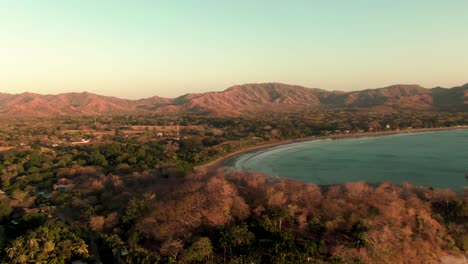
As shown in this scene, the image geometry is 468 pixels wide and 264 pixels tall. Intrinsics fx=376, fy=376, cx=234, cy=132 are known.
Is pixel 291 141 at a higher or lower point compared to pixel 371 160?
lower

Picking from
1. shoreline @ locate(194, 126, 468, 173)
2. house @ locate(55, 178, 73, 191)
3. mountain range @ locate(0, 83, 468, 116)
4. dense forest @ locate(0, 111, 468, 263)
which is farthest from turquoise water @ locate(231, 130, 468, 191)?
mountain range @ locate(0, 83, 468, 116)

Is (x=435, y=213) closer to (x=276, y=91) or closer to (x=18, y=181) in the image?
(x=18, y=181)

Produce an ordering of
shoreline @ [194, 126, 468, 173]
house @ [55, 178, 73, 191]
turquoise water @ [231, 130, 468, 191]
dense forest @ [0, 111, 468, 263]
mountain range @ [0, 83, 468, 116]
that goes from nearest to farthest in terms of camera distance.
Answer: dense forest @ [0, 111, 468, 263] < house @ [55, 178, 73, 191] < turquoise water @ [231, 130, 468, 191] < shoreline @ [194, 126, 468, 173] < mountain range @ [0, 83, 468, 116]

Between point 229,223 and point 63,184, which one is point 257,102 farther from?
point 229,223

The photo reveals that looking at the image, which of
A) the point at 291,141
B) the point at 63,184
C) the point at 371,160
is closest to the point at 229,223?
the point at 63,184

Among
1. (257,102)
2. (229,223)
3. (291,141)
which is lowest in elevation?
(291,141)

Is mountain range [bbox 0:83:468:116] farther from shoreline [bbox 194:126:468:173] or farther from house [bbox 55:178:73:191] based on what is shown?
house [bbox 55:178:73:191]

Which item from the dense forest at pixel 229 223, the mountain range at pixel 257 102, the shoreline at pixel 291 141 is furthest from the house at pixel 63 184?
the mountain range at pixel 257 102

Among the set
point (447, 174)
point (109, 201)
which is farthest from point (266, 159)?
point (109, 201)
